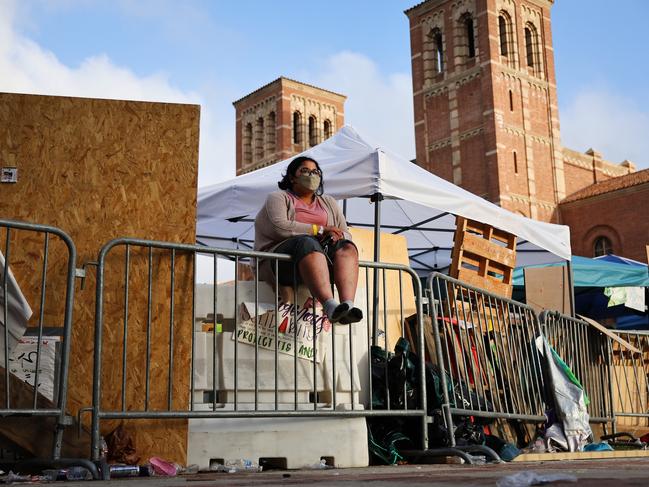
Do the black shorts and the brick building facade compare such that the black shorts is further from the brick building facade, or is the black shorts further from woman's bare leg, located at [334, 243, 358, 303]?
the brick building facade

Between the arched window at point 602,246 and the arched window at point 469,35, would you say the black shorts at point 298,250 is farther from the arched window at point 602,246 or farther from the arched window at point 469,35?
the arched window at point 469,35

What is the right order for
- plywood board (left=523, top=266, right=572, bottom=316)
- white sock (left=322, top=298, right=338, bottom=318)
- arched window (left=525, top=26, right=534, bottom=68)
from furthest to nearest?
arched window (left=525, top=26, right=534, bottom=68), plywood board (left=523, top=266, right=572, bottom=316), white sock (left=322, top=298, right=338, bottom=318)

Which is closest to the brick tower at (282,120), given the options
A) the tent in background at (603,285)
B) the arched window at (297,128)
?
the arched window at (297,128)

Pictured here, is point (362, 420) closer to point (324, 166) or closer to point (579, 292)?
point (324, 166)

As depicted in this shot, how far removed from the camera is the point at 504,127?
4159cm

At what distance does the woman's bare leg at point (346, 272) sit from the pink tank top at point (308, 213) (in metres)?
0.66

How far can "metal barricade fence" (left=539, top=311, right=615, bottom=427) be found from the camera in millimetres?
6879

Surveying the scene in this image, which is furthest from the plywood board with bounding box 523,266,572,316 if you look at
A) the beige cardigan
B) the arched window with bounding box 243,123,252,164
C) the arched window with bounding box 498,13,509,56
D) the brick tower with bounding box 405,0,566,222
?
the arched window with bounding box 243,123,252,164

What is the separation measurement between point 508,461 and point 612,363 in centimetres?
314

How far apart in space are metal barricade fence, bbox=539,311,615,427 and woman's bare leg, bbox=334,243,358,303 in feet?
8.35

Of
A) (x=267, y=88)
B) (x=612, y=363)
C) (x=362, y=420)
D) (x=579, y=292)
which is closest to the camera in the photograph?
(x=362, y=420)

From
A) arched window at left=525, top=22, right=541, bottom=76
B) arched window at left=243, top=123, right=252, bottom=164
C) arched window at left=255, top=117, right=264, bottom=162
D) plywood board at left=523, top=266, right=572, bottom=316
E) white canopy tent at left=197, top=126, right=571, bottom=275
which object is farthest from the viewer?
arched window at left=243, top=123, right=252, bottom=164

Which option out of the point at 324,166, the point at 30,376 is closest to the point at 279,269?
the point at 30,376

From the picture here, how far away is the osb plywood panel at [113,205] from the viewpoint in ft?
13.3
